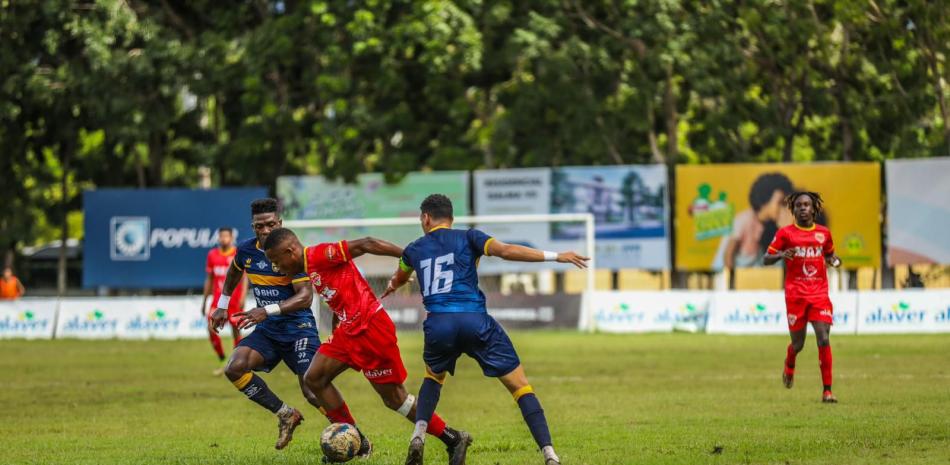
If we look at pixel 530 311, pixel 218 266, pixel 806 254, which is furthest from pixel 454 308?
pixel 530 311

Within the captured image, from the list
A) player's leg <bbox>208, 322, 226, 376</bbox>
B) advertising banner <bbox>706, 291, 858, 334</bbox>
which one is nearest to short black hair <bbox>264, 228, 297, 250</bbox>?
player's leg <bbox>208, 322, 226, 376</bbox>

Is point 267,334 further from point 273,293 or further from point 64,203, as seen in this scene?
point 64,203

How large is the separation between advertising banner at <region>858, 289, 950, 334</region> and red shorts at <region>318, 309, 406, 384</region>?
2153 centimetres

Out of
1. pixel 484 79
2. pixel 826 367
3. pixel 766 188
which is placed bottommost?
pixel 826 367

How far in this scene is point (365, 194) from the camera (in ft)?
129

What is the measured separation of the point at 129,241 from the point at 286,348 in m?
27.3

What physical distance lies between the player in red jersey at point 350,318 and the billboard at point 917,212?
88.8ft

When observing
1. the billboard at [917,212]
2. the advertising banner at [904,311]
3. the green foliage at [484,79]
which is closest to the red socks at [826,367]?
the advertising banner at [904,311]

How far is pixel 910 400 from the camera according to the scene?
51.5ft

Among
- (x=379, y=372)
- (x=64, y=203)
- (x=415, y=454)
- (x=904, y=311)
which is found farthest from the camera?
(x=64, y=203)

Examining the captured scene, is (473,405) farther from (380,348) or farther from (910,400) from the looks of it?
(380,348)

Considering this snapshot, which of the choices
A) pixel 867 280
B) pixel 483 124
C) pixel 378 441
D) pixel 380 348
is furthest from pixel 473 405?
pixel 867 280

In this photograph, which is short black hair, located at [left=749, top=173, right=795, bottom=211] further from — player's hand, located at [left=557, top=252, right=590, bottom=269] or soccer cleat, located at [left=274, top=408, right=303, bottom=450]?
A: player's hand, located at [left=557, top=252, right=590, bottom=269]

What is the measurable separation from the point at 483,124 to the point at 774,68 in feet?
27.5
